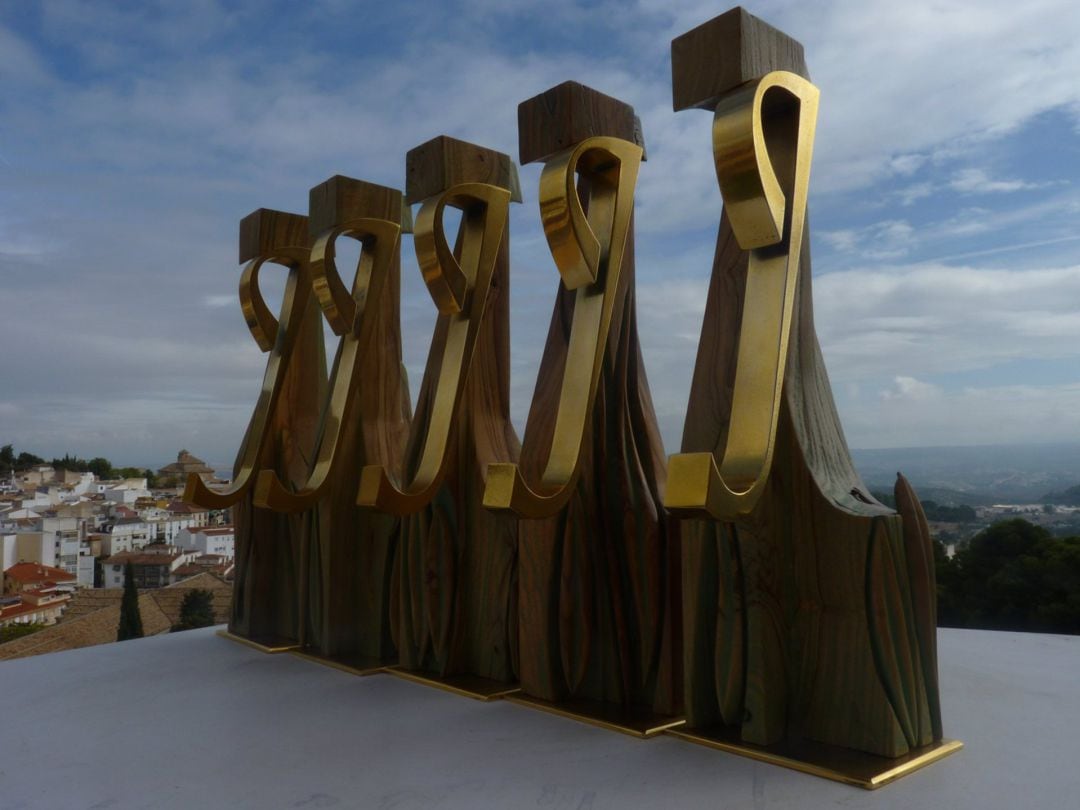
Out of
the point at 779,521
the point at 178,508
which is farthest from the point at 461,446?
the point at 178,508

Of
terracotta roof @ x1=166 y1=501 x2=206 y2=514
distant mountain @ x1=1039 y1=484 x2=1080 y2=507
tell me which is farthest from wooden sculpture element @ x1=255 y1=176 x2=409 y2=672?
distant mountain @ x1=1039 y1=484 x2=1080 y2=507

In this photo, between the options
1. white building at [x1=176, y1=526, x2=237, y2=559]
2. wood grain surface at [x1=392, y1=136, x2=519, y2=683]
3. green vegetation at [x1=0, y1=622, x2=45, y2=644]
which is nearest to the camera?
wood grain surface at [x1=392, y1=136, x2=519, y2=683]

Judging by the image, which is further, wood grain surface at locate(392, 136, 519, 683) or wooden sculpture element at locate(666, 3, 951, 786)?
wood grain surface at locate(392, 136, 519, 683)

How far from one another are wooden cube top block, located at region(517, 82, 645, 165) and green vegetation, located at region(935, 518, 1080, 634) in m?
1.75

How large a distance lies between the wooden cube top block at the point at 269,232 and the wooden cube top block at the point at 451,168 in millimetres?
614

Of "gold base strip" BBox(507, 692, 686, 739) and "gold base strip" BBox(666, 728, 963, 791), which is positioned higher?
"gold base strip" BBox(666, 728, 963, 791)

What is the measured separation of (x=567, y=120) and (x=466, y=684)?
126 cm

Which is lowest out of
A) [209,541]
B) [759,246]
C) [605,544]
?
[209,541]

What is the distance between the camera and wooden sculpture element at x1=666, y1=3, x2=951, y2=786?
1366 millimetres

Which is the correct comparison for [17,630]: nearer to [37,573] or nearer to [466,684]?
[37,573]

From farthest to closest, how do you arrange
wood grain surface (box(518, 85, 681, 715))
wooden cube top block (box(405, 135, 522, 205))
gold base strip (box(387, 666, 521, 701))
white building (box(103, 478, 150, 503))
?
white building (box(103, 478, 150, 503)), wooden cube top block (box(405, 135, 522, 205)), gold base strip (box(387, 666, 521, 701)), wood grain surface (box(518, 85, 681, 715))

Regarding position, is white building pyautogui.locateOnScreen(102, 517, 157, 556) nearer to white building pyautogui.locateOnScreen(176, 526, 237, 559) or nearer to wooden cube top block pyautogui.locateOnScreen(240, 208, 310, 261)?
white building pyautogui.locateOnScreen(176, 526, 237, 559)

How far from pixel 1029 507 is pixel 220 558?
314cm

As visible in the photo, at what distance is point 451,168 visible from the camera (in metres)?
2.12
